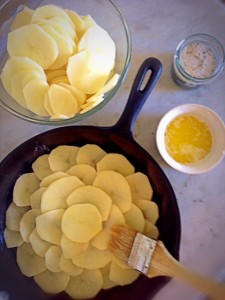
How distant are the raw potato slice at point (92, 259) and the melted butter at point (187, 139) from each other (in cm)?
23

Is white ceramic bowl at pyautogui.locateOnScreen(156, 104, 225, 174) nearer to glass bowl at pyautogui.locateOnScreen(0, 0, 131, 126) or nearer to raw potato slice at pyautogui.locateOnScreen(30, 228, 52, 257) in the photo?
glass bowl at pyautogui.locateOnScreen(0, 0, 131, 126)

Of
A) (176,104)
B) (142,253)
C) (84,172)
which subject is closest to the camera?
(142,253)

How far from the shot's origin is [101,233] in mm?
850

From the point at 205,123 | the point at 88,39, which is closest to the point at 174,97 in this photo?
the point at 205,123

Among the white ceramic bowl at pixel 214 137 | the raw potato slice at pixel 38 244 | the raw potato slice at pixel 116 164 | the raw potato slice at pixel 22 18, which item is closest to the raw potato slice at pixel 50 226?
the raw potato slice at pixel 38 244

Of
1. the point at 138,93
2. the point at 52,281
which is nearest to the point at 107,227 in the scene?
the point at 52,281

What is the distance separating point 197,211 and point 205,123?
0.18 metres

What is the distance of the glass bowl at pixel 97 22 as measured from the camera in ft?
2.95

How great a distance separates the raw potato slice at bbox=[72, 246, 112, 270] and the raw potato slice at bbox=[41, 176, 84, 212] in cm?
9

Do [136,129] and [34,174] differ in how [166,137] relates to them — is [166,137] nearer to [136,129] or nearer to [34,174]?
[136,129]

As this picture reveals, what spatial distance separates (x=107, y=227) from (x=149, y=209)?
89 millimetres

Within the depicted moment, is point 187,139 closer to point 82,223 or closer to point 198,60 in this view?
point 198,60

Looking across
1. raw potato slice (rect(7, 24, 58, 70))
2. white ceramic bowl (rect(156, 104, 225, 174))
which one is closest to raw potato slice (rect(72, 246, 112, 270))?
white ceramic bowl (rect(156, 104, 225, 174))

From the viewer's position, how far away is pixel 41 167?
91 centimetres
